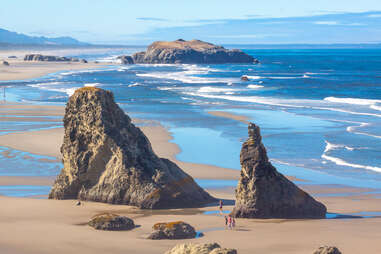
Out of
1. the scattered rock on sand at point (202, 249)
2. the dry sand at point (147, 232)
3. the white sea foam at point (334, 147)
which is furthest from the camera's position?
the white sea foam at point (334, 147)

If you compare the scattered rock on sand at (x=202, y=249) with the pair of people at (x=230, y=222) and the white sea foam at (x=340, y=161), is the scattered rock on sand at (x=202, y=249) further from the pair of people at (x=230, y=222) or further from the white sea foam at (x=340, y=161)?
the white sea foam at (x=340, y=161)

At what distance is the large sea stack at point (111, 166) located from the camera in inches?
782

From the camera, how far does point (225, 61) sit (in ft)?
576

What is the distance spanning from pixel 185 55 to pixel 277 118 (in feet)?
411

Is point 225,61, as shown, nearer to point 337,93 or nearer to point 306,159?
point 337,93

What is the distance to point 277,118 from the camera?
1812 inches

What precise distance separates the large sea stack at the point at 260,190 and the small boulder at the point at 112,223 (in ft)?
10.4

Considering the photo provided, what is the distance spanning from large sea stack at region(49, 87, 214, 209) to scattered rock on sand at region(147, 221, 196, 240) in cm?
346

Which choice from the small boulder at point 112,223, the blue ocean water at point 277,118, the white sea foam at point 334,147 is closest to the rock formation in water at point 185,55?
the blue ocean water at point 277,118

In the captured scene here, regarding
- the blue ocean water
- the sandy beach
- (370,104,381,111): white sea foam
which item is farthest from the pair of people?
(370,104,381,111): white sea foam

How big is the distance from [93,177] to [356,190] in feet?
31.2

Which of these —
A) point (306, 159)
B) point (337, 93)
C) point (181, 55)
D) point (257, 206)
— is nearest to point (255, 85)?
point (337, 93)

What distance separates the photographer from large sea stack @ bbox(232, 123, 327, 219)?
1844 cm

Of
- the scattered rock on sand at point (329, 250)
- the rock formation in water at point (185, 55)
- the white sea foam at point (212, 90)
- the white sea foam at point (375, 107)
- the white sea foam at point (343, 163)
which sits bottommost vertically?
the scattered rock on sand at point (329, 250)
